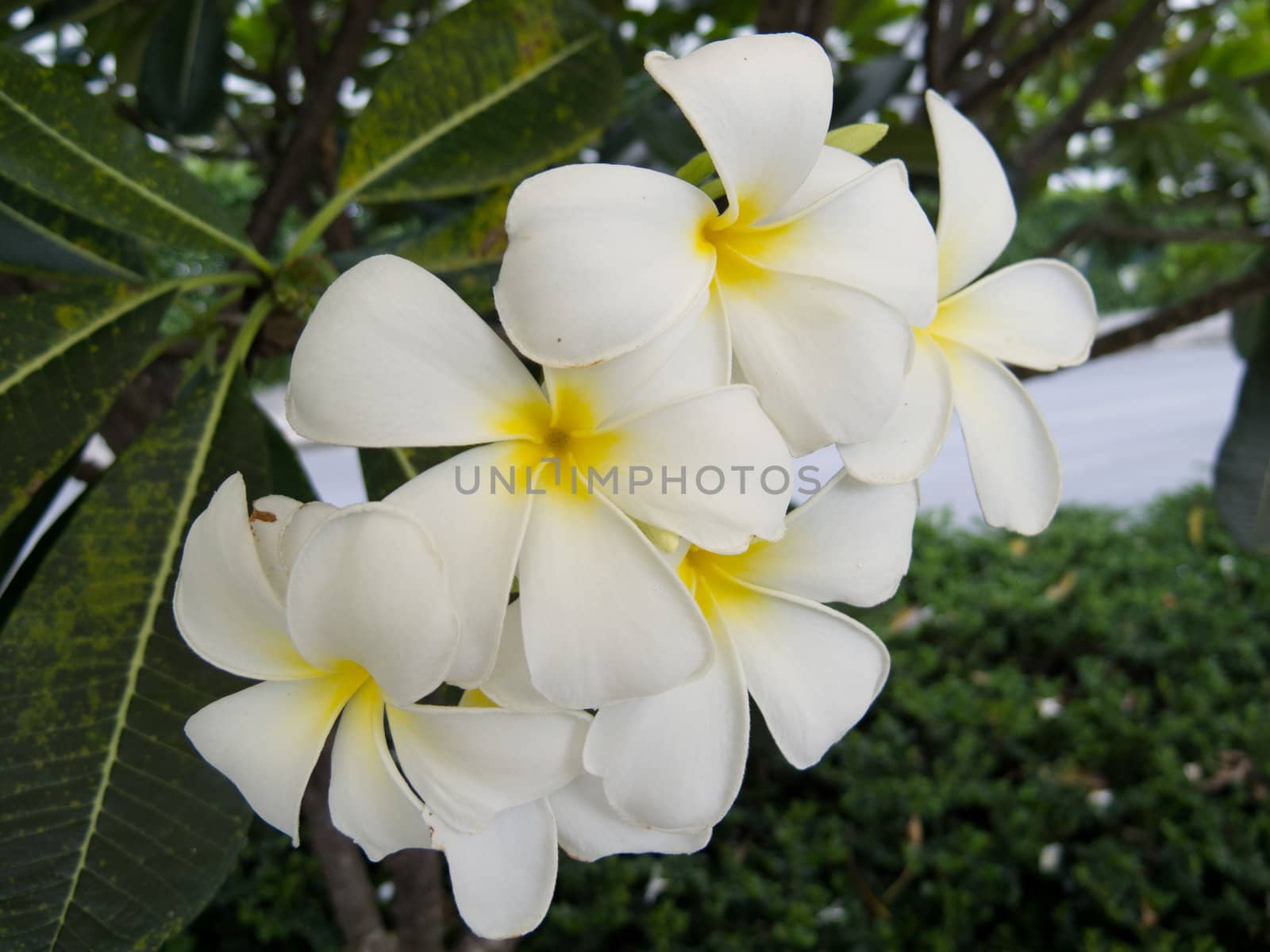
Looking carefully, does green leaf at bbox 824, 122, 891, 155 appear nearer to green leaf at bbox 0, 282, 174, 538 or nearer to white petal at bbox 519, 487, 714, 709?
white petal at bbox 519, 487, 714, 709

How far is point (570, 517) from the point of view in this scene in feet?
1.26

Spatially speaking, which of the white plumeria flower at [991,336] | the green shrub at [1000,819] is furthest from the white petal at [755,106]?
the green shrub at [1000,819]

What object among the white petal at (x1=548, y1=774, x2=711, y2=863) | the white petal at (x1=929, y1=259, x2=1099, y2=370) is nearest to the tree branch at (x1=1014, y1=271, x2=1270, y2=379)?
the white petal at (x1=929, y1=259, x2=1099, y2=370)

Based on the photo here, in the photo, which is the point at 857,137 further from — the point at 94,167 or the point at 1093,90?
the point at 1093,90

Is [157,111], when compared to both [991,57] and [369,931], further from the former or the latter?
[991,57]

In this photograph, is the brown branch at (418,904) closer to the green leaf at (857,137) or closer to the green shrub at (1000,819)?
the green shrub at (1000,819)

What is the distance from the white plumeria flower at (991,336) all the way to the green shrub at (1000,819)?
2.05 feet

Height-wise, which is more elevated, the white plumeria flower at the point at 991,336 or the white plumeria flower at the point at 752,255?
the white plumeria flower at the point at 752,255

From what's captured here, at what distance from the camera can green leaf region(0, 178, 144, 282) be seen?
2.10ft

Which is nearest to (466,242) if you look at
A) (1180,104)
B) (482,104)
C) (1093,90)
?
(482,104)

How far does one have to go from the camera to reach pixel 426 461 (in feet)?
1.75

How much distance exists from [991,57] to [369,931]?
1445mm

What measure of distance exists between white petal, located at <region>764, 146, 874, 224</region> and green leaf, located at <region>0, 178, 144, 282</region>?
0.47m

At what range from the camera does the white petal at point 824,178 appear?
417 mm
